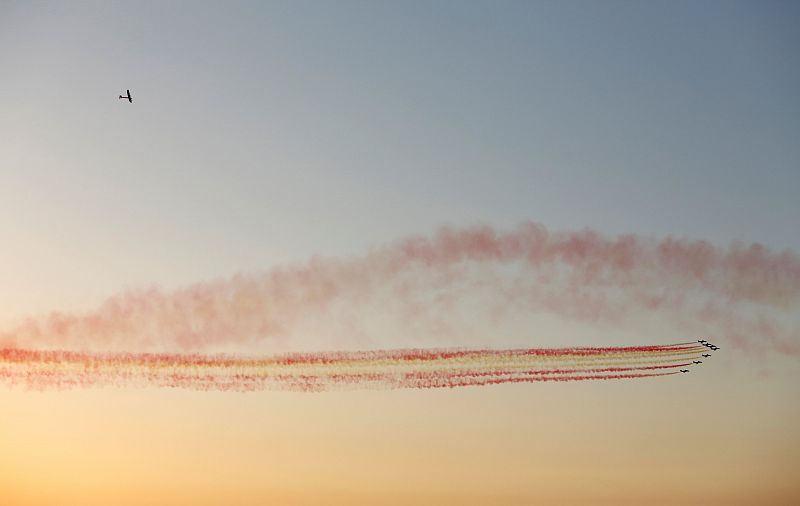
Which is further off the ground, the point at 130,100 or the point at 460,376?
the point at 130,100

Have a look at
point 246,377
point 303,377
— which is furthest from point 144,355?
point 303,377

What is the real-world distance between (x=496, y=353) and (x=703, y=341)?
11018 millimetres

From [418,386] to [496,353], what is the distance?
3722mm

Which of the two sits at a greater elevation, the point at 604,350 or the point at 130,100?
the point at 130,100

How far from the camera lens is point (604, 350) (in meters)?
38.8

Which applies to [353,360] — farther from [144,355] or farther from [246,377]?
[144,355]

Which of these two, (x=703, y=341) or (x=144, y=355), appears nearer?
(x=144, y=355)

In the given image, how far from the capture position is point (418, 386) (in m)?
36.9

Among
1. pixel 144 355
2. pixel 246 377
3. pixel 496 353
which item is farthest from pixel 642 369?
pixel 144 355

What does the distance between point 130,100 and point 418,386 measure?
59.6ft

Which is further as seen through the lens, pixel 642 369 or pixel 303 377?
pixel 642 369

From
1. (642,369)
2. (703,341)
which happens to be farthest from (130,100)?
(703,341)

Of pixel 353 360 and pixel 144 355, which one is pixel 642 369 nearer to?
pixel 353 360

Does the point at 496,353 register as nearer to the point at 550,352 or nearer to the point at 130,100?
the point at 550,352
